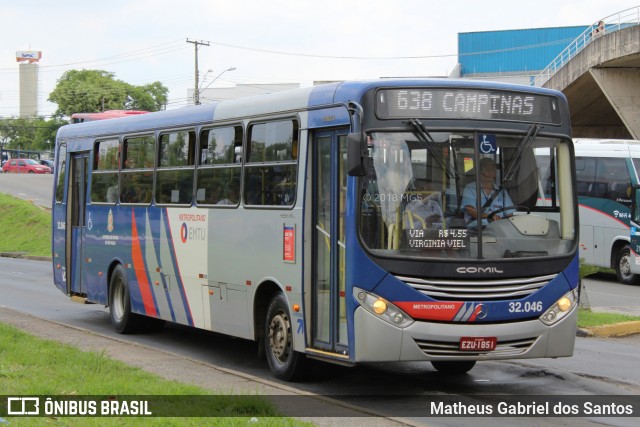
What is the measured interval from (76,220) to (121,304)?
7.88 ft

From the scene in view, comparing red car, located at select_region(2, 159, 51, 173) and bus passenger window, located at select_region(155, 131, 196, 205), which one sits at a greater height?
red car, located at select_region(2, 159, 51, 173)

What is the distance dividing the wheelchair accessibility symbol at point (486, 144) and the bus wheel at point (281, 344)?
2804mm

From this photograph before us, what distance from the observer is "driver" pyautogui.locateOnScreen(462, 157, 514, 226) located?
998 cm

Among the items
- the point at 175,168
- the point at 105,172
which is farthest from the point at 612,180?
the point at 175,168

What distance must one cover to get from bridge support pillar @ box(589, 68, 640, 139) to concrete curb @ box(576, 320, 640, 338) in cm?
2848

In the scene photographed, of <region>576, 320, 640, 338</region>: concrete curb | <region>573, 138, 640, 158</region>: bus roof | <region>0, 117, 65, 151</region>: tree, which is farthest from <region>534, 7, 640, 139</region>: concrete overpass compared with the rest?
<region>0, 117, 65, 151</region>: tree

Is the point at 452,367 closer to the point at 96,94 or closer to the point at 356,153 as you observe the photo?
the point at 356,153

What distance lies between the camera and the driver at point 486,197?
32.8 ft

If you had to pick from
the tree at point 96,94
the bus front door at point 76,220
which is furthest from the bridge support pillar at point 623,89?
the tree at point 96,94

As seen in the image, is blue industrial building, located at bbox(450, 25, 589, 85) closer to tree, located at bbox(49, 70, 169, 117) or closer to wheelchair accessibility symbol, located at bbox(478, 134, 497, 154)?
tree, located at bbox(49, 70, 169, 117)

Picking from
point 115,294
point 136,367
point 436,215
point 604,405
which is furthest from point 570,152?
point 115,294

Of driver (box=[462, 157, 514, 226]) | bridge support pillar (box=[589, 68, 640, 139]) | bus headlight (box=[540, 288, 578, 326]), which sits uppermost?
bridge support pillar (box=[589, 68, 640, 139])

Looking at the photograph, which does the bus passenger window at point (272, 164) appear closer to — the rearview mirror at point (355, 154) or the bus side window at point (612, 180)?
the rearview mirror at point (355, 154)

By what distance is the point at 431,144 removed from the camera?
10.1 meters
